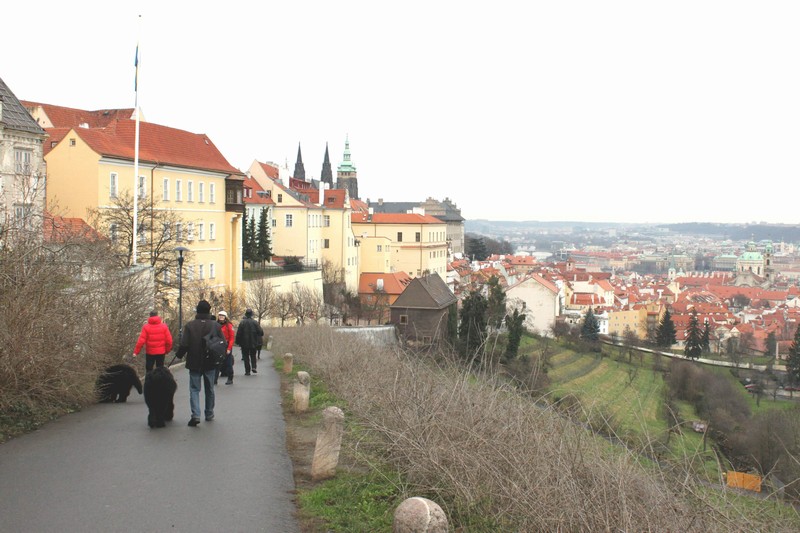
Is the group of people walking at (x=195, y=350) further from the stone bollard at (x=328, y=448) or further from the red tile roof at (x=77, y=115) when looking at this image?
the red tile roof at (x=77, y=115)

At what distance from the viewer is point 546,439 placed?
736 cm

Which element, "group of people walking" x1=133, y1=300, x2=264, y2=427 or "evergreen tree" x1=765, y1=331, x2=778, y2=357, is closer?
"group of people walking" x1=133, y1=300, x2=264, y2=427

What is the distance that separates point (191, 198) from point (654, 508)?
4539 cm

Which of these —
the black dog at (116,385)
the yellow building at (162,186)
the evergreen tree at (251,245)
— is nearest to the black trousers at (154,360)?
the black dog at (116,385)

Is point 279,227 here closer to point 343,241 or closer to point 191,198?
point 343,241

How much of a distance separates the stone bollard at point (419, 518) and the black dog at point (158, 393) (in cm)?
626

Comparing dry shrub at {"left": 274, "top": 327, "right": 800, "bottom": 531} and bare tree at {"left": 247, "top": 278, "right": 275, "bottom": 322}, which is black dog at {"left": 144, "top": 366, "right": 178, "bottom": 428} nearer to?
dry shrub at {"left": 274, "top": 327, "right": 800, "bottom": 531}

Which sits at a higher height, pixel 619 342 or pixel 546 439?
pixel 546 439

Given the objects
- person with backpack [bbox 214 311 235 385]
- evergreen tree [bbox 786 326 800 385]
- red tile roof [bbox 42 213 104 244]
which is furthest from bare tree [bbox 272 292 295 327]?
evergreen tree [bbox 786 326 800 385]

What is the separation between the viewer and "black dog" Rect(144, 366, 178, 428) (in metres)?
11.0

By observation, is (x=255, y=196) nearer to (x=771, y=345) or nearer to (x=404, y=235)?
(x=404, y=235)

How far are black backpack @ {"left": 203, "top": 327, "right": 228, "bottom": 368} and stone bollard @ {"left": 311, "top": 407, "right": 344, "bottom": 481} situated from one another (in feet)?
9.77

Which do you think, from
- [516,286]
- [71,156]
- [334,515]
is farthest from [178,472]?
[516,286]

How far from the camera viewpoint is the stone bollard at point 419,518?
547 cm
